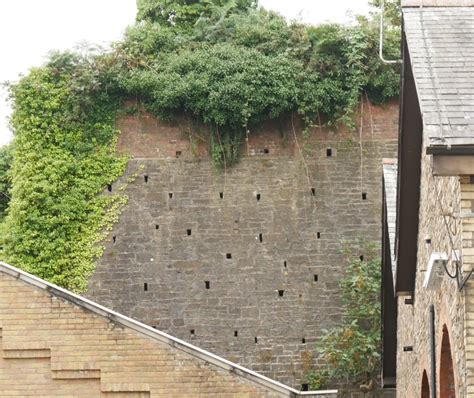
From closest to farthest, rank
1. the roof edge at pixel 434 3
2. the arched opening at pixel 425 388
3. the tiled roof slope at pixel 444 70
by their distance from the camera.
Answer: the tiled roof slope at pixel 444 70, the roof edge at pixel 434 3, the arched opening at pixel 425 388

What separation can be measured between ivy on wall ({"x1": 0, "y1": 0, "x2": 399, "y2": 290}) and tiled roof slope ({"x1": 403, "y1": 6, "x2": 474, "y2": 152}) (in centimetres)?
1473

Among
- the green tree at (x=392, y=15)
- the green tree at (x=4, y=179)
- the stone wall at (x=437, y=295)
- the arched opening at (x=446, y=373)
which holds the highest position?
the green tree at (x=392, y=15)

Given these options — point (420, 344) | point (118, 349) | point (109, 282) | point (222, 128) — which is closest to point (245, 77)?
point (222, 128)

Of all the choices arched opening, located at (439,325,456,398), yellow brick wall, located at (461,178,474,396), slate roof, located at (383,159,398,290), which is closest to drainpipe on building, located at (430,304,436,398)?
arched opening, located at (439,325,456,398)

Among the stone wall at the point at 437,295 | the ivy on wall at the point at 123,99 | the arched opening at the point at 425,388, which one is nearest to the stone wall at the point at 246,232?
the ivy on wall at the point at 123,99

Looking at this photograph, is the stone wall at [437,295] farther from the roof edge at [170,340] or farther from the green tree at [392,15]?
the green tree at [392,15]

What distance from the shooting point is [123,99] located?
24.8 meters

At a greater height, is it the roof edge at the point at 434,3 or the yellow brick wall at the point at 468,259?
the roof edge at the point at 434,3

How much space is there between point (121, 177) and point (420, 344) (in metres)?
13.8

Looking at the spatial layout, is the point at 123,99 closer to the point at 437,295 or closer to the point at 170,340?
the point at 170,340

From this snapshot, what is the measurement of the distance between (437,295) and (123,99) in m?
16.1

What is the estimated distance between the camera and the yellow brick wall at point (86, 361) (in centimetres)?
1478

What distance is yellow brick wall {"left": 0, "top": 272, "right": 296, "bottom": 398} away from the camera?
14781mm

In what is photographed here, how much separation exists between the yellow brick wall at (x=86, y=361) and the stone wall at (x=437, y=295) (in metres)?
2.85
